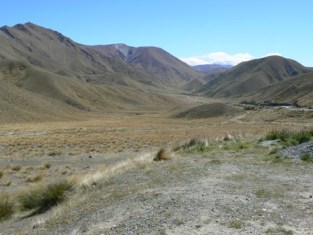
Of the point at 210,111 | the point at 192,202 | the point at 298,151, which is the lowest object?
the point at 210,111

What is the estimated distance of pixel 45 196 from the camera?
1402 centimetres

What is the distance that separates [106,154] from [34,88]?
453 feet

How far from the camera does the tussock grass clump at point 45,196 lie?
13742 millimetres

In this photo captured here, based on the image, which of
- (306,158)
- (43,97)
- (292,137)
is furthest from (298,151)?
(43,97)

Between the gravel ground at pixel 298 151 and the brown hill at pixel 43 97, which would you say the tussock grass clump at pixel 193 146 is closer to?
the gravel ground at pixel 298 151

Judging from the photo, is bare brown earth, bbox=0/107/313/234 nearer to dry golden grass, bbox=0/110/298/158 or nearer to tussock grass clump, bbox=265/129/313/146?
tussock grass clump, bbox=265/129/313/146

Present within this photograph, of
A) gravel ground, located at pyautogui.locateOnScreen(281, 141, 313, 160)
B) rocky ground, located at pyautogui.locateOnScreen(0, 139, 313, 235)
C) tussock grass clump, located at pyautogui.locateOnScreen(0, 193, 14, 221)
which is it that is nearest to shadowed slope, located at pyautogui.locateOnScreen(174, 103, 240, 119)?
gravel ground, located at pyautogui.locateOnScreen(281, 141, 313, 160)

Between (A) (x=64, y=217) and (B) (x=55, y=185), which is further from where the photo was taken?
(B) (x=55, y=185)

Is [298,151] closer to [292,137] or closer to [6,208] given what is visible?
[292,137]

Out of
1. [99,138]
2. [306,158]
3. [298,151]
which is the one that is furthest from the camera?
[99,138]

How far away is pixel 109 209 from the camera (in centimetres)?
1107

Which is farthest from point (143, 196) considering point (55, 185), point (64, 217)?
point (55, 185)

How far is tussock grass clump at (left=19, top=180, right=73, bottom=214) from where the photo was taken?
13.7 m

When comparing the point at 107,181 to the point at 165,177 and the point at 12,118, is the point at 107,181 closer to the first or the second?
the point at 165,177
